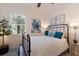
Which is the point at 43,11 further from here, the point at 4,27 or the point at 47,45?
the point at 4,27

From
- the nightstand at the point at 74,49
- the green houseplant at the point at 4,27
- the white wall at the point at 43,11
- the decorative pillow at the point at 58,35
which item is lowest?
the nightstand at the point at 74,49

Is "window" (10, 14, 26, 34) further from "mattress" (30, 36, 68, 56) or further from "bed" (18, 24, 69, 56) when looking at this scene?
"mattress" (30, 36, 68, 56)

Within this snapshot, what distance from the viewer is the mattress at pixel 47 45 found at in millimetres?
1757

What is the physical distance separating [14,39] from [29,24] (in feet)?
1.01

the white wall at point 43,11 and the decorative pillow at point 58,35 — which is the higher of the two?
the white wall at point 43,11

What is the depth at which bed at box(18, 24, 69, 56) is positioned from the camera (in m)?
1.75

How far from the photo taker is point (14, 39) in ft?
5.72

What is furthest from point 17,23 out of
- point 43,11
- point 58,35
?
point 58,35

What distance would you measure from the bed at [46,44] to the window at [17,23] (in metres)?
0.09

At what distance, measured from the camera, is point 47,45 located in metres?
1.79

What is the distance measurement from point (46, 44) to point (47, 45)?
2 centimetres

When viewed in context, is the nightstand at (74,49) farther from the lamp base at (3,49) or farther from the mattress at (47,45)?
the lamp base at (3,49)

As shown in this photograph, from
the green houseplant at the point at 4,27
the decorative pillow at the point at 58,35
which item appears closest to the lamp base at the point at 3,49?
the green houseplant at the point at 4,27

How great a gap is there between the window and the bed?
0.31 feet
